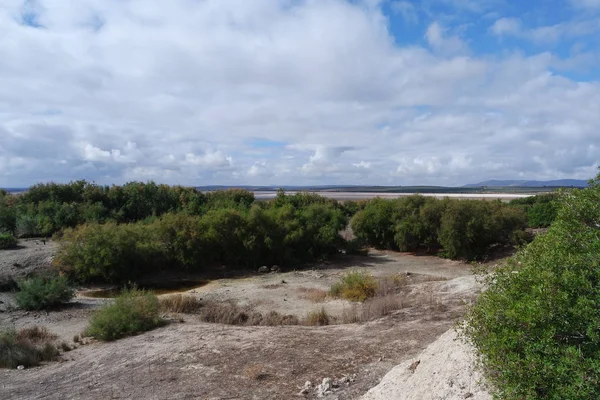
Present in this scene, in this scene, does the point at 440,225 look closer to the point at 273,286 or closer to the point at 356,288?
the point at 273,286

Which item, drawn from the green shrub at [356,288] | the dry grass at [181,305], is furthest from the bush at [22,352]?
the green shrub at [356,288]

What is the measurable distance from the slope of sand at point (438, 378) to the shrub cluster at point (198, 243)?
66.2 ft

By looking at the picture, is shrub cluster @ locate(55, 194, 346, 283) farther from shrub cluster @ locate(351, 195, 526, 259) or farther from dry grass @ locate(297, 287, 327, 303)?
dry grass @ locate(297, 287, 327, 303)

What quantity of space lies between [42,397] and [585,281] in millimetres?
8788

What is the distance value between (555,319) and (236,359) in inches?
263

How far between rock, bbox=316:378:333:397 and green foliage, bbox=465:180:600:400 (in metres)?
3.31

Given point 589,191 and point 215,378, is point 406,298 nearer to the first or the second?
point 215,378

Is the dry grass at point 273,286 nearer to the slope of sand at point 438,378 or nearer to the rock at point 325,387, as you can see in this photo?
the rock at point 325,387

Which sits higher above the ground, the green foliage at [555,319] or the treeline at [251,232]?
the green foliage at [555,319]

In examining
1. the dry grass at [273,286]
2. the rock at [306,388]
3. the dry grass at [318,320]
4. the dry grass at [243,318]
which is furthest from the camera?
the dry grass at [273,286]

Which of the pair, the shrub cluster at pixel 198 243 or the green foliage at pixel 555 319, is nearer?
the green foliage at pixel 555 319

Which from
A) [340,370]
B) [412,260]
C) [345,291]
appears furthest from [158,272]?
[340,370]

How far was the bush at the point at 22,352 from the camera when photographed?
35.3 ft

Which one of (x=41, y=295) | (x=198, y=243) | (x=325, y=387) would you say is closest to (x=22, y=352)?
(x=41, y=295)
